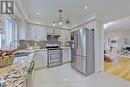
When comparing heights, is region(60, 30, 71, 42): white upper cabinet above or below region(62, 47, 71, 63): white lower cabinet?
above

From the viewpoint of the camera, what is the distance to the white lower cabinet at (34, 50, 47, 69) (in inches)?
194

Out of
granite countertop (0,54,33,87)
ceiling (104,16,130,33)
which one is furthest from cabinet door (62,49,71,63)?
granite countertop (0,54,33,87)

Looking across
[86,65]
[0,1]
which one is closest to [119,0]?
[86,65]

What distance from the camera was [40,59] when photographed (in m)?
5.11

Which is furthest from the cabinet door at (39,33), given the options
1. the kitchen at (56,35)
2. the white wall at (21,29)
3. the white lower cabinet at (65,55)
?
the white lower cabinet at (65,55)

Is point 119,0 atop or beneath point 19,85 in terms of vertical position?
atop

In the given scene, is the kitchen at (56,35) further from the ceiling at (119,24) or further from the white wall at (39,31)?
the ceiling at (119,24)

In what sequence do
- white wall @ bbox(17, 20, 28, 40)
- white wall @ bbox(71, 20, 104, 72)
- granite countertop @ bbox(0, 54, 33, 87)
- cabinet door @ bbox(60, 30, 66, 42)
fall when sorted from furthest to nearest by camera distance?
cabinet door @ bbox(60, 30, 66, 42)
white wall @ bbox(17, 20, 28, 40)
white wall @ bbox(71, 20, 104, 72)
granite countertop @ bbox(0, 54, 33, 87)

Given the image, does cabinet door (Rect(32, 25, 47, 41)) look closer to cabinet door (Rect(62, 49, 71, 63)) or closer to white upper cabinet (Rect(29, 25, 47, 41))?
white upper cabinet (Rect(29, 25, 47, 41))

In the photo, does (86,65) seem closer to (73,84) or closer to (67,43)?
(73,84)

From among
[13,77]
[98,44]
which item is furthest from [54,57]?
[13,77]

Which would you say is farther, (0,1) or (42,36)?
(42,36)

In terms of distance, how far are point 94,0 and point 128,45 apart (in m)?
12.1

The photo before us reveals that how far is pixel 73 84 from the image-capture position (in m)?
3.21
